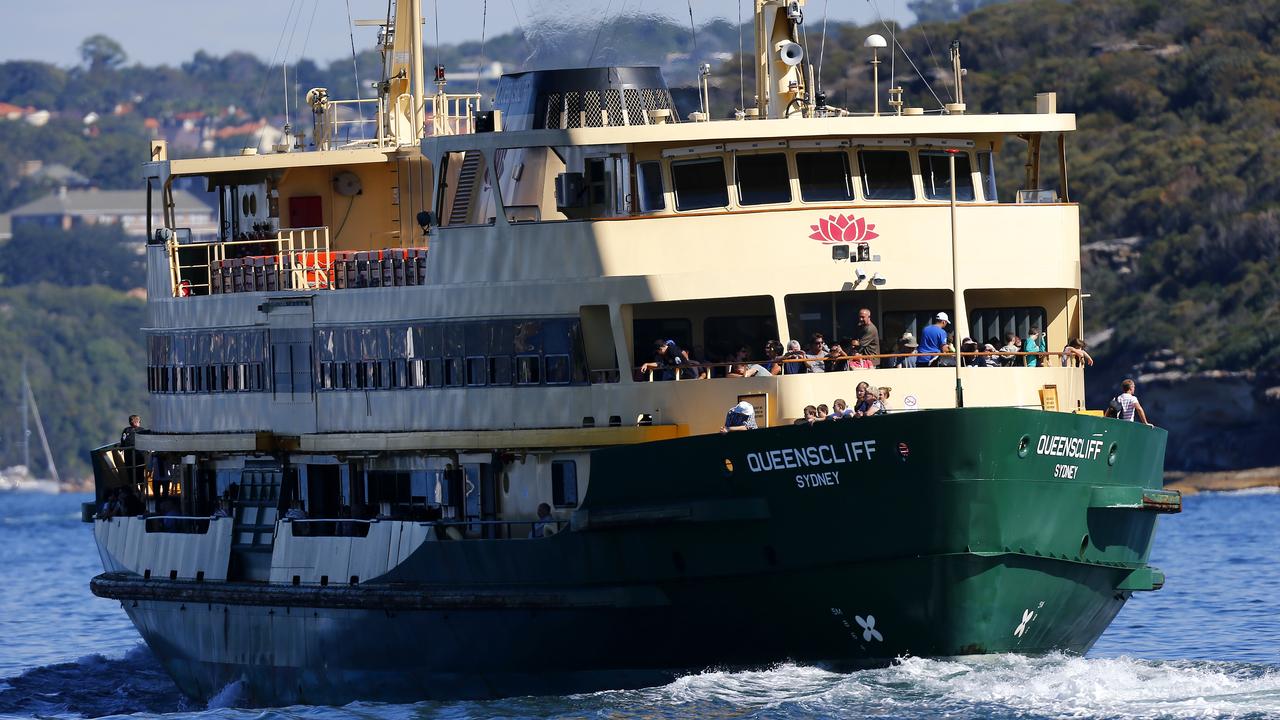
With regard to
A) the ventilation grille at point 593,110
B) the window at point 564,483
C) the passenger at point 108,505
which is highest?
the ventilation grille at point 593,110

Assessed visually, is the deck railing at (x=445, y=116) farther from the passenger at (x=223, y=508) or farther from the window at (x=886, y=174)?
the window at (x=886, y=174)

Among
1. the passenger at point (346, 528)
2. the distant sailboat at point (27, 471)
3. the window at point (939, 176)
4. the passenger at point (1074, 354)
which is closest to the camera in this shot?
the passenger at point (1074, 354)

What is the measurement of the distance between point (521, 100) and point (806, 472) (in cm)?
753

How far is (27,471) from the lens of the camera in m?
171

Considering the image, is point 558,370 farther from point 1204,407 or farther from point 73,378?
point 73,378

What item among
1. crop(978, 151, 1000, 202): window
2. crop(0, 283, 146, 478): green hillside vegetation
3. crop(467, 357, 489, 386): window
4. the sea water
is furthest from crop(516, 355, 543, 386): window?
crop(0, 283, 146, 478): green hillside vegetation

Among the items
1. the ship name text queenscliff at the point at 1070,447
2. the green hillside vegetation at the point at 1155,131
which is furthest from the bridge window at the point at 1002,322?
the green hillside vegetation at the point at 1155,131

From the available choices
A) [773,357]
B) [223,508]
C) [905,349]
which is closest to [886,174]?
[905,349]

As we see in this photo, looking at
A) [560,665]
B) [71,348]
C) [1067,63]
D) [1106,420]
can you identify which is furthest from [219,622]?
[71,348]

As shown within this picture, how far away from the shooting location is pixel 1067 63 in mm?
113500

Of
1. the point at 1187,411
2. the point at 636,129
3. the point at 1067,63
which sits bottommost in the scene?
the point at 1187,411

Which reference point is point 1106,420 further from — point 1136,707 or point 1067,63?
point 1067,63

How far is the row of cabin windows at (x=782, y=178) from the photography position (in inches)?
1037

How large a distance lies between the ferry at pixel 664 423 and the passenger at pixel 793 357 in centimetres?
4
